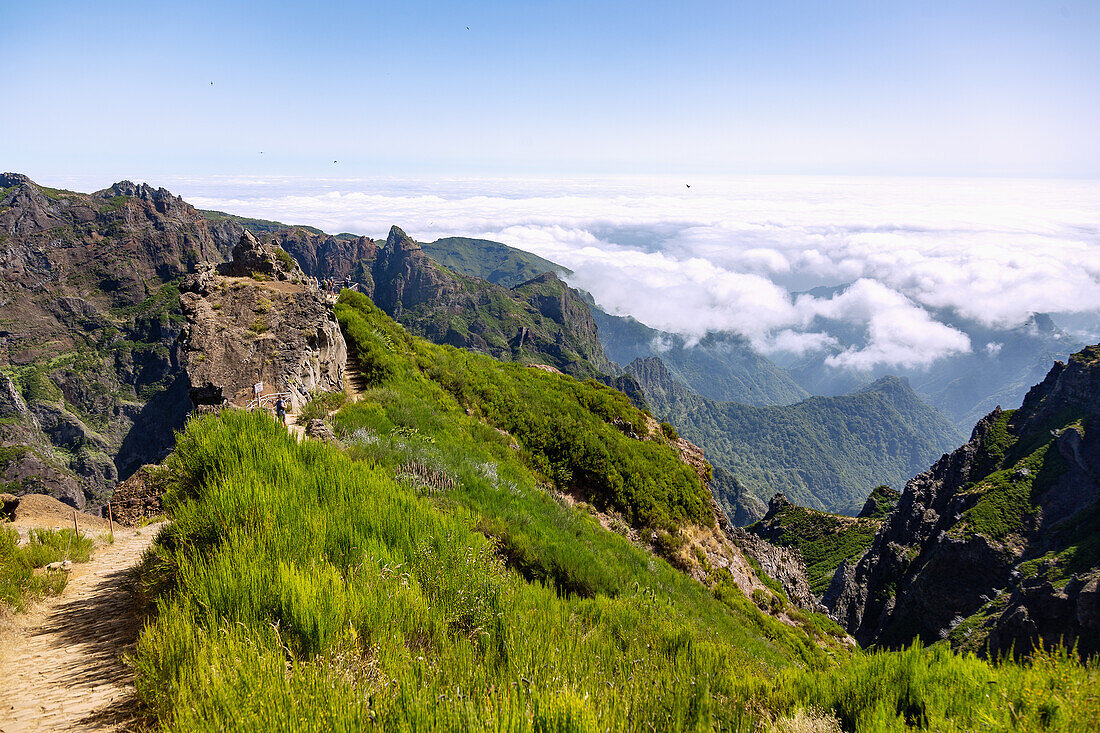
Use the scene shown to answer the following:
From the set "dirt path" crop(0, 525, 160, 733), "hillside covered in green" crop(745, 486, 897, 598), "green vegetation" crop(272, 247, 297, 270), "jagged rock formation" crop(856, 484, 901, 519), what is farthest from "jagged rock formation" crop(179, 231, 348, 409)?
"jagged rock formation" crop(856, 484, 901, 519)

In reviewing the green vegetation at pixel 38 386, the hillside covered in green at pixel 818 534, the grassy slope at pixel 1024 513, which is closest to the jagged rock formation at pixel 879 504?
the hillside covered in green at pixel 818 534

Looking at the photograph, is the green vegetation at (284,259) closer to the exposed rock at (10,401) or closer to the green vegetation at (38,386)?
the exposed rock at (10,401)

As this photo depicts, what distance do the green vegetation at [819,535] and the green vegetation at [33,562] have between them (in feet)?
405

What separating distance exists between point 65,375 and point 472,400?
642 feet

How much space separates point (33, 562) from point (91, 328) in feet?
724

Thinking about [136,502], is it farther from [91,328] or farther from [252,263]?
[91,328]

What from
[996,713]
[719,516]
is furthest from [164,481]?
[719,516]

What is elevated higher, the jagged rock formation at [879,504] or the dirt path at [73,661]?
the dirt path at [73,661]

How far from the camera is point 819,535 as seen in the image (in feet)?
428

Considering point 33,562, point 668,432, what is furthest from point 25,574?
point 668,432

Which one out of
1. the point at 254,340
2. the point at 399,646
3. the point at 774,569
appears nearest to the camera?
the point at 399,646

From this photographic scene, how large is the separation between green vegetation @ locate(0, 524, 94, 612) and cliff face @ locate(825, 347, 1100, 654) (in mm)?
67132

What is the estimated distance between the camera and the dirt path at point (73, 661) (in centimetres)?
322

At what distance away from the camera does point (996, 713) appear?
3.48 meters
